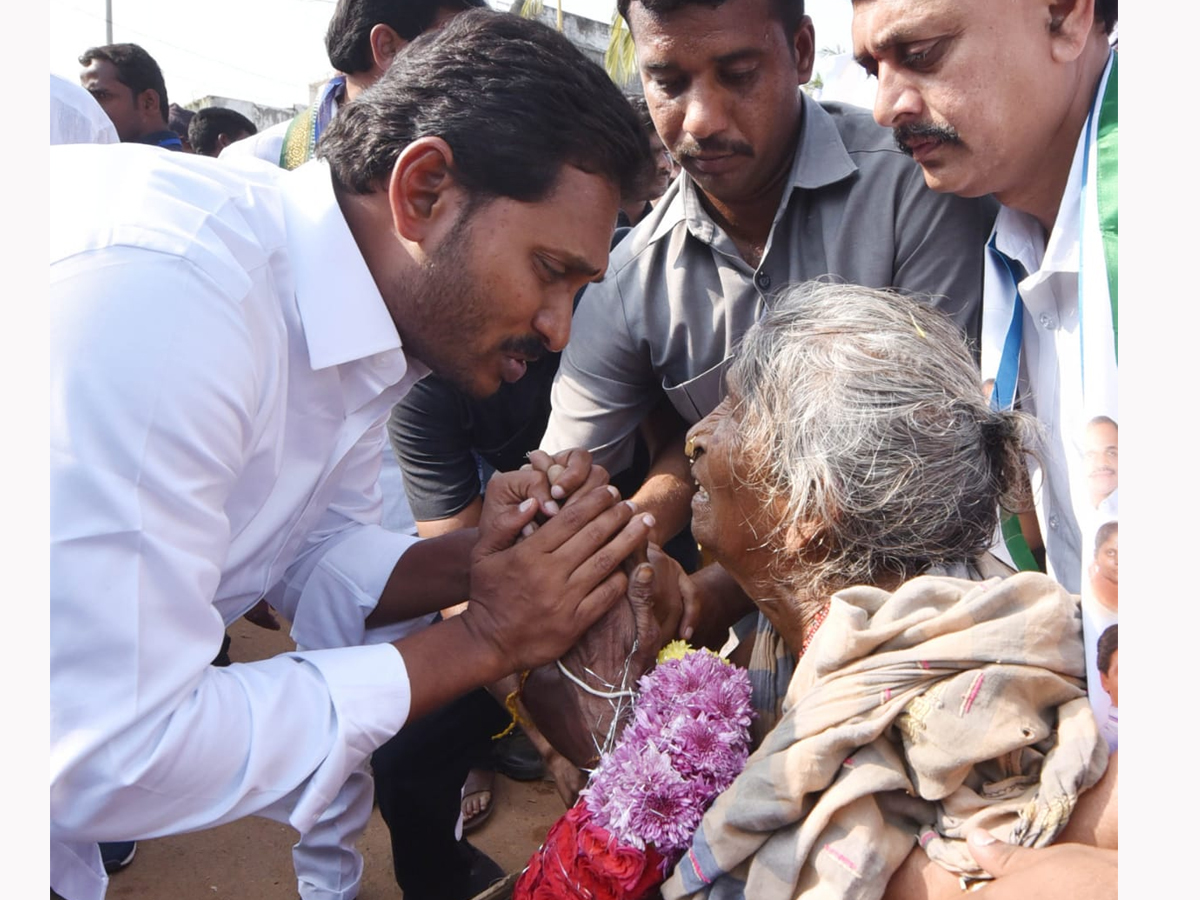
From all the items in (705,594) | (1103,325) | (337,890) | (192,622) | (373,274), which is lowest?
(337,890)

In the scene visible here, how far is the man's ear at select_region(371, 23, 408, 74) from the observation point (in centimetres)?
422

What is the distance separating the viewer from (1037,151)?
8.18 feet

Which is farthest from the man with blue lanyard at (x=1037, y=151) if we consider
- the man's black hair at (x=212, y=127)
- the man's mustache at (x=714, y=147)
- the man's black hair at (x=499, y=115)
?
the man's black hair at (x=212, y=127)

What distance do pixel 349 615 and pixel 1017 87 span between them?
2.35 meters

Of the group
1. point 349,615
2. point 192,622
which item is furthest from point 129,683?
point 349,615

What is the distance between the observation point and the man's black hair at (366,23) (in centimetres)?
422

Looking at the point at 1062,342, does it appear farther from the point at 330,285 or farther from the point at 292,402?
the point at 292,402

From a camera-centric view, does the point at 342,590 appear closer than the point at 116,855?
Yes

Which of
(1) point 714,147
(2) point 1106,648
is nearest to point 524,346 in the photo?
(1) point 714,147

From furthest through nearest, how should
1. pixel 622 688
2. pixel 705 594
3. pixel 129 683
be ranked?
pixel 705 594, pixel 622 688, pixel 129 683

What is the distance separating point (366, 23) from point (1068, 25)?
3.03m

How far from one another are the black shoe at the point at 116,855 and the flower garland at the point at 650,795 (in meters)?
2.61

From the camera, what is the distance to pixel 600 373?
3.36m

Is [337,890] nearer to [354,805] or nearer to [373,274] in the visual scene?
[354,805]
